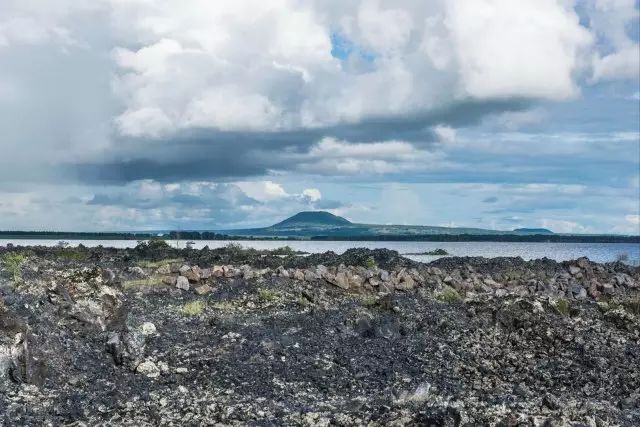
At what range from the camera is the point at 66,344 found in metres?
17.6

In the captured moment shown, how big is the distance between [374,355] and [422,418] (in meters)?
4.99

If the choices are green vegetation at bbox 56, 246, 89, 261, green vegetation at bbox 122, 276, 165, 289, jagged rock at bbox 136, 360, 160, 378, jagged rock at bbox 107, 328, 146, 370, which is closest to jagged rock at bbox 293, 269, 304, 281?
green vegetation at bbox 122, 276, 165, 289

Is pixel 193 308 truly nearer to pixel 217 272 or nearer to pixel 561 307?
pixel 217 272

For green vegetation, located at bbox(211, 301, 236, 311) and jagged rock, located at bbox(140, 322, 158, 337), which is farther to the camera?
green vegetation, located at bbox(211, 301, 236, 311)

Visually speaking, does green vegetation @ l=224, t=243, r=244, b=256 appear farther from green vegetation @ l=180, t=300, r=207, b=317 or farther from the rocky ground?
green vegetation @ l=180, t=300, r=207, b=317

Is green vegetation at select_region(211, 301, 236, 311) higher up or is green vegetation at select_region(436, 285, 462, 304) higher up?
green vegetation at select_region(436, 285, 462, 304)

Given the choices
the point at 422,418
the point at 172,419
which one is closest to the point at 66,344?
the point at 172,419

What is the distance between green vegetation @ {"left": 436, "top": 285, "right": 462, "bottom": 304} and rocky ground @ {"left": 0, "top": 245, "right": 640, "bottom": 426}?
0.09 meters

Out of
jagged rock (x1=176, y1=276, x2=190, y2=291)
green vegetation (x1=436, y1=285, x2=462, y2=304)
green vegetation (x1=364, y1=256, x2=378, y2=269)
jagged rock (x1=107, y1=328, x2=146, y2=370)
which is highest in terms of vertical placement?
green vegetation (x1=364, y1=256, x2=378, y2=269)

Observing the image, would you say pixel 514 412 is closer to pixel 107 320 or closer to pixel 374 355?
pixel 374 355

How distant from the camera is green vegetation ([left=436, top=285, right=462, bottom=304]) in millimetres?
25812

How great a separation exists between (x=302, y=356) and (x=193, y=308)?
20.2 feet

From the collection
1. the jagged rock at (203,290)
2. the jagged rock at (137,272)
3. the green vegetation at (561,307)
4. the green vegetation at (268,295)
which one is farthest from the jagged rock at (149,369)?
the jagged rock at (137,272)

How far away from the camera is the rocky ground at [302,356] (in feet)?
45.9
